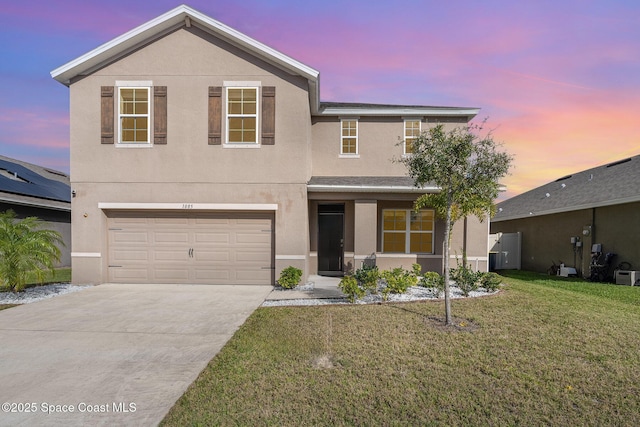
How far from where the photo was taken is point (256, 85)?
10602mm

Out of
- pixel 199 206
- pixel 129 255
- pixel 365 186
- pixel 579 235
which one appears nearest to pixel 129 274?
pixel 129 255

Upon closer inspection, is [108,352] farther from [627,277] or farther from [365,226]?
[627,277]

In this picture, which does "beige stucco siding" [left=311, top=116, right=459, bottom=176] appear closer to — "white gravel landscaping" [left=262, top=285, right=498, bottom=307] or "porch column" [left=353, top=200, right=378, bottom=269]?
"porch column" [left=353, top=200, right=378, bottom=269]

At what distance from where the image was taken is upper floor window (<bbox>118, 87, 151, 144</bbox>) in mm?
10750

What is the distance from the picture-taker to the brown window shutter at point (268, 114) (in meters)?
10.6

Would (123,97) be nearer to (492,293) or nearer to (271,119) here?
(271,119)

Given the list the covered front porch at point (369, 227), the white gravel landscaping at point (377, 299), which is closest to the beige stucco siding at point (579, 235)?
the covered front porch at point (369, 227)

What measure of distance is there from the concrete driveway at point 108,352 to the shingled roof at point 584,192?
13.4m

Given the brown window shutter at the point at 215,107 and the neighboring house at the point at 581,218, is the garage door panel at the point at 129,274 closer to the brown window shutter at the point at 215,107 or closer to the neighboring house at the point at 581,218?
the brown window shutter at the point at 215,107

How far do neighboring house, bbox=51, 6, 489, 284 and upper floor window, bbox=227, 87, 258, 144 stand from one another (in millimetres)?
31

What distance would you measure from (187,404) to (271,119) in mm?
8445

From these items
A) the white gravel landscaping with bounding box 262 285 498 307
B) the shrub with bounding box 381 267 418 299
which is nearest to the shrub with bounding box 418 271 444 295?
the white gravel landscaping with bounding box 262 285 498 307

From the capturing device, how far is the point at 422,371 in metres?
4.53

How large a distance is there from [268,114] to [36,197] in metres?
12.1
